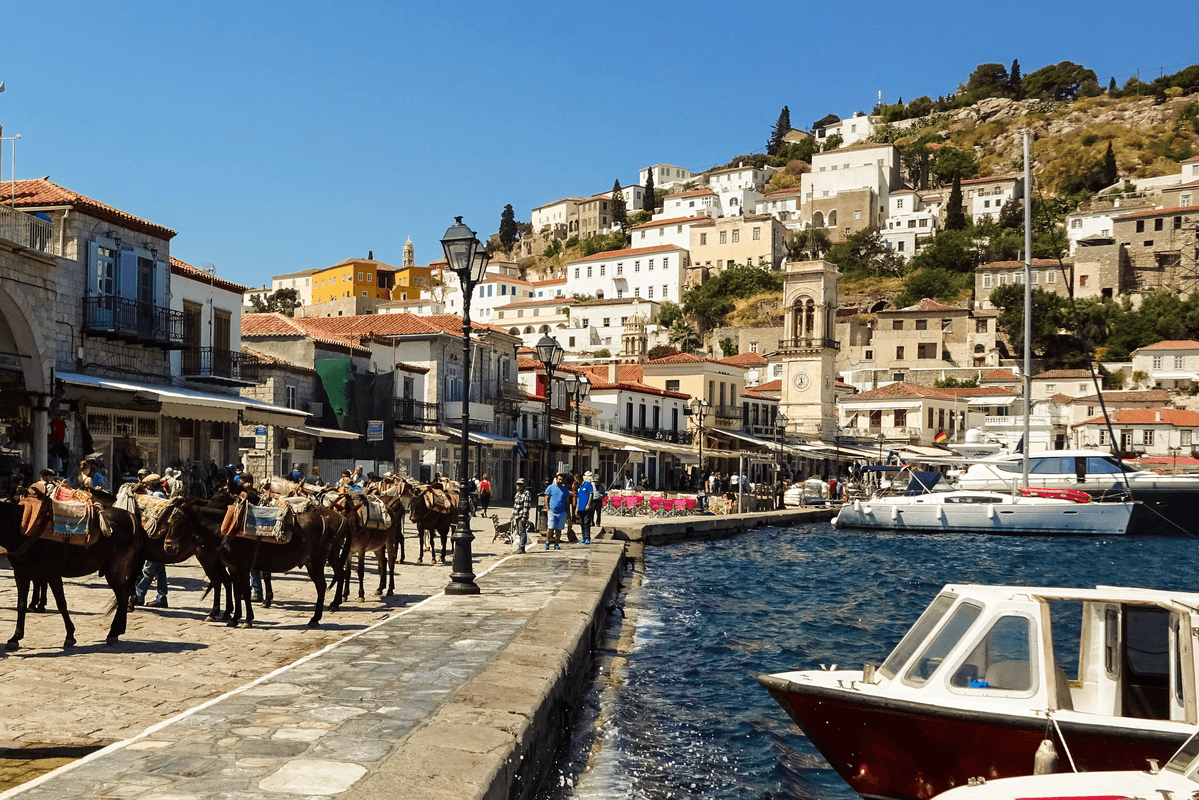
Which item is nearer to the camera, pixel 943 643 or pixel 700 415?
pixel 943 643

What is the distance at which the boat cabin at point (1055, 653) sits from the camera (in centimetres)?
803

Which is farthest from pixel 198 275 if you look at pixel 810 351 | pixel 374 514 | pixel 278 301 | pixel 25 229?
pixel 278 301

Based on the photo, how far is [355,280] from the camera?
433 ft

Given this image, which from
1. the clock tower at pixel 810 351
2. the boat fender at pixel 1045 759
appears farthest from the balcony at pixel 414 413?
the boat fender at pixel 1045 759

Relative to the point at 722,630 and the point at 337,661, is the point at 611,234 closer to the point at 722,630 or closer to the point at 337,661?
the point at 722,630

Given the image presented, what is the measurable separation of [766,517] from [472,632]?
3515cm

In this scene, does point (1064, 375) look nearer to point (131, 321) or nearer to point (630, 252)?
point (630, 252)

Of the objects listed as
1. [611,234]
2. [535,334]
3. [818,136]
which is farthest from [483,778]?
[818,136]

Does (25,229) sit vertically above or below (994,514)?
above

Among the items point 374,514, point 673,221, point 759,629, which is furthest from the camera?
point 673,221

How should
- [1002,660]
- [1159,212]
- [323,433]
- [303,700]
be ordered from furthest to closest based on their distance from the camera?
[1159,212] < [323,433] < [1002,660] < [303,700]

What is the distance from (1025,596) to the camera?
8273 millimetres

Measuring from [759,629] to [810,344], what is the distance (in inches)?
2368

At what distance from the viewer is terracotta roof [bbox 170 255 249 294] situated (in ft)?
97.6
